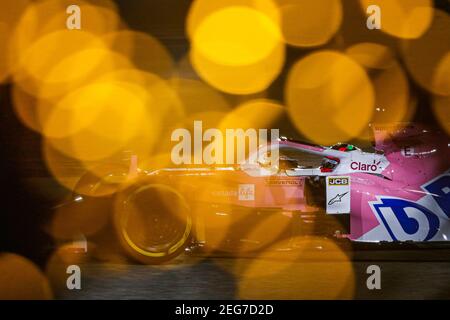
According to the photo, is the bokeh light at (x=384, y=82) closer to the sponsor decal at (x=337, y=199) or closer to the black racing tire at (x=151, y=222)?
the sponsor decal at (x=337, y=199)

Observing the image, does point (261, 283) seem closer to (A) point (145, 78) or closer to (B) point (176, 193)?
(B) point (176, 193)

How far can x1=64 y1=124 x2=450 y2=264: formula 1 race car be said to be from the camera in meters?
5.27

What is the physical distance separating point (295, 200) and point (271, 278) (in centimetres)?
73

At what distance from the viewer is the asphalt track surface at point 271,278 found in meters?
4.61

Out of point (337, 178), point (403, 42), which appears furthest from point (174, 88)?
point (403, 42)

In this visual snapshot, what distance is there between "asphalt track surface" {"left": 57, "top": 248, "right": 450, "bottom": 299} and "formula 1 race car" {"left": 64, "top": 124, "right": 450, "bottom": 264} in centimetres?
22

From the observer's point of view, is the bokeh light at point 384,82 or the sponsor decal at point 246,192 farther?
the sponsor decal at point 246,192

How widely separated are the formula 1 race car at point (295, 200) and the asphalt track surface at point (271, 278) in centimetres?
22

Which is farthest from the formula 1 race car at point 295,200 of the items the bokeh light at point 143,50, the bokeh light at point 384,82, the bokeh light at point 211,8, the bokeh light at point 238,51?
the bokeh light at point 211,8

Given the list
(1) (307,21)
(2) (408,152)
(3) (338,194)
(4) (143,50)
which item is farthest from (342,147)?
(4) (143,50)

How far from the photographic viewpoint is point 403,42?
17.6 feet

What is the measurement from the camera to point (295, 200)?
5.34 m

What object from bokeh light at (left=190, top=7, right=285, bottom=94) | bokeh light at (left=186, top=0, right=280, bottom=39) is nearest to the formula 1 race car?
bokeh light at (left=190, top=7, right=285, bottom=94)

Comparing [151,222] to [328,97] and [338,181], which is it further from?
[328,97]
